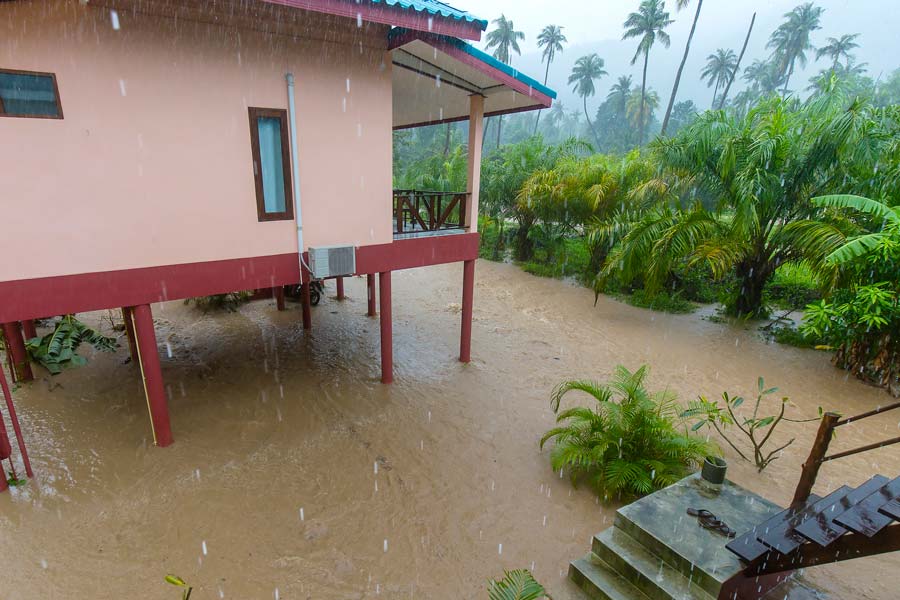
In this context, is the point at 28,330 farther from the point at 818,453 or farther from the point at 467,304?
the point at 818,453

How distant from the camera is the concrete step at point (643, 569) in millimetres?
3455

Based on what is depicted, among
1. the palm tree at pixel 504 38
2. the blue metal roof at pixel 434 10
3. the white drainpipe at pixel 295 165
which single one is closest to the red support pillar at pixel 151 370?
the white drainpipe at pixel 295 165

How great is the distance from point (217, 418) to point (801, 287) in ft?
50.2

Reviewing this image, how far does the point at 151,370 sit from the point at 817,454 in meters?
7.29

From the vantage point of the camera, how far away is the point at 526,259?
18.5 meters

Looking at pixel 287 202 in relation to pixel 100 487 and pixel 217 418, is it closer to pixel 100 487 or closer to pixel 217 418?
pixel 217 418

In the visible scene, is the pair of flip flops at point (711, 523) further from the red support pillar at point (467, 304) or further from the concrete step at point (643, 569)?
the red support pillar at point (467, 304)

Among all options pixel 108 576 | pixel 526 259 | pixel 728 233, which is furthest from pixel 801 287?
pixel 108 576

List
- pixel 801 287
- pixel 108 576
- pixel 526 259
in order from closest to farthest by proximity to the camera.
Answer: pixel 108 576 < pixel 801 287 < pixel 526 259

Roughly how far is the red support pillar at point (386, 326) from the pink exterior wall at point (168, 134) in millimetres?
1211

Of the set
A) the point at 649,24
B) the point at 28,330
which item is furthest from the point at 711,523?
the point at 649,24

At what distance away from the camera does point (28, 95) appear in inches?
165

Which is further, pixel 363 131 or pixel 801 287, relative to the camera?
pixel 801 287

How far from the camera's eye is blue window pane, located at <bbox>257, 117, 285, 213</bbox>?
551 cm
